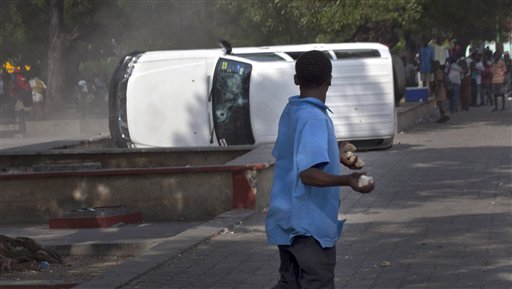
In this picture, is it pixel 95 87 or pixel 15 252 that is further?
pixel 95 87

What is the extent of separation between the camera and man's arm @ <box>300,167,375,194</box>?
17.5ft

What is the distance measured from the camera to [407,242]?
428 inches

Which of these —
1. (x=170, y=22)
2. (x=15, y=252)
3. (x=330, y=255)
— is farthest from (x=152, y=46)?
(x=330, y=255)

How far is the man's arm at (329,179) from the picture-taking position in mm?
5340

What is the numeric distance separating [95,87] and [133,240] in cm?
4886

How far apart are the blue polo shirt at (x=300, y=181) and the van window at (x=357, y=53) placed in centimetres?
1715

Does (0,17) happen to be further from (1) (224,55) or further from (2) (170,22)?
(1) (224,55)

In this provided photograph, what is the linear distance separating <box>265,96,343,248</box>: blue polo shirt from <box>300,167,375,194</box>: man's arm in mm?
32

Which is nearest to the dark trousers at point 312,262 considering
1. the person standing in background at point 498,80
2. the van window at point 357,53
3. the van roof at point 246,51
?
the van roof at point 246,51

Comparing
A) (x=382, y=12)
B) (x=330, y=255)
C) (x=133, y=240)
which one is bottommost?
(x=133, y=240)

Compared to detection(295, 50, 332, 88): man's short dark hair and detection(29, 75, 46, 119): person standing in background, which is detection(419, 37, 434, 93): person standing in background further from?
detection(295, 50, 332, 88): man's short dark hair

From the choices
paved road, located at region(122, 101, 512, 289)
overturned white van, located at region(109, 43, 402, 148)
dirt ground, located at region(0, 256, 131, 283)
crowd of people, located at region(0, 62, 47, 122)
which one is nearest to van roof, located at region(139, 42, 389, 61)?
overturned white van, located at region(109, 43, 402, 148)

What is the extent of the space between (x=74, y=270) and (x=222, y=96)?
11.7m

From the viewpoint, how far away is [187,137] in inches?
867
